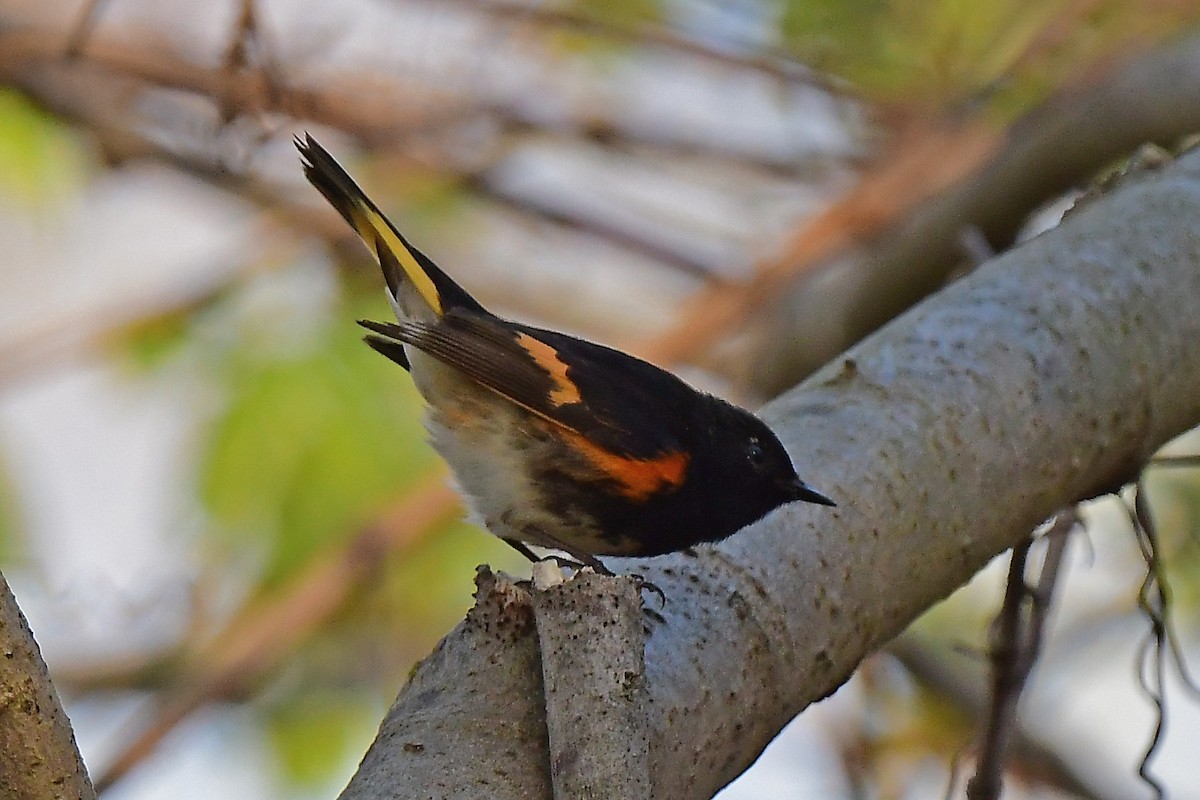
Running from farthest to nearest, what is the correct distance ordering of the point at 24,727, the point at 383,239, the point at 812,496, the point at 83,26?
the point at 83,26 < the point at 383,239 < the point at 812,496 < the point at 24,727

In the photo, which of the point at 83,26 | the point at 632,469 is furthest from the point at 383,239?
the point at 83,26

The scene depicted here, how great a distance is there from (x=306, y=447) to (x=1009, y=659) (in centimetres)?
224

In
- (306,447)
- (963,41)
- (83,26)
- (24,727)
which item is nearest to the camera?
(24,727)

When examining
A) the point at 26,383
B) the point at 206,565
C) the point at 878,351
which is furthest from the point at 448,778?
the point at 26,383

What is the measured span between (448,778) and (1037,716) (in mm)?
3067

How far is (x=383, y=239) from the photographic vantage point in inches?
105

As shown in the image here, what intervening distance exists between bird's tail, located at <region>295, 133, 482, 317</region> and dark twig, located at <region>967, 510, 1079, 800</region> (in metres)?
1.17

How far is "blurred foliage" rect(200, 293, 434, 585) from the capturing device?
12.5 ft

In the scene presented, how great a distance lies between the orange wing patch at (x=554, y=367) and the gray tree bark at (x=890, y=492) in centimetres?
46

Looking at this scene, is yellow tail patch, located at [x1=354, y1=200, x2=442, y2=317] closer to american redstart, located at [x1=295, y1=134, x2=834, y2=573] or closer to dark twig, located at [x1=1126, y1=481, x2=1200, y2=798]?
american redstart, located at [x1=295, y1=134, x2=834, y2=573]

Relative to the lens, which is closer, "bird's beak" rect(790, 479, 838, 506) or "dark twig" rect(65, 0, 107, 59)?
"bird's beak" rect(790, 479, 838, 506)

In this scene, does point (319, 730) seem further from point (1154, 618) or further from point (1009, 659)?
point (1154, 618)

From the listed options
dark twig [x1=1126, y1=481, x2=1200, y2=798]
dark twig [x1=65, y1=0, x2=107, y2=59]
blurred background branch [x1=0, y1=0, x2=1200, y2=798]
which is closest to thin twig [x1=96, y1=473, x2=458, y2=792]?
blurred background branch [x1=0, y1=0, x2=1200, y2=798]

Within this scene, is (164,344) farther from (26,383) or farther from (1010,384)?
(1010,384)
